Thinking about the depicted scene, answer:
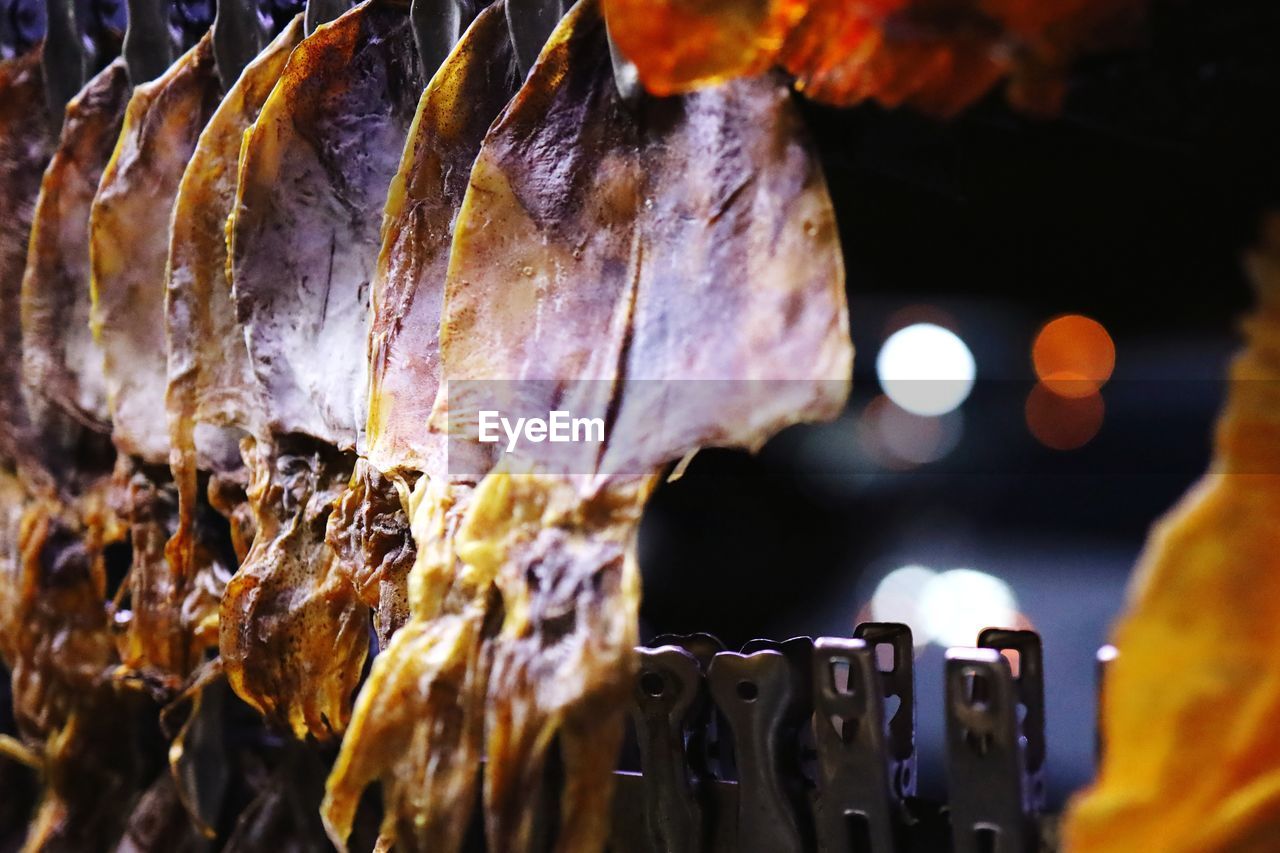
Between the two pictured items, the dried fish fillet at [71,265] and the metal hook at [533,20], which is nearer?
the metal hook at [533,20]

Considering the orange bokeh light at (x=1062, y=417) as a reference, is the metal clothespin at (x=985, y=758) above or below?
below

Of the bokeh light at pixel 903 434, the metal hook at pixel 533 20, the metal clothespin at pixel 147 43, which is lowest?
the bokeh light at pixel 903 434

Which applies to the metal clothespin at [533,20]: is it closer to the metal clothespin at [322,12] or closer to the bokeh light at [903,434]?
the metal clothespin at [322,12]

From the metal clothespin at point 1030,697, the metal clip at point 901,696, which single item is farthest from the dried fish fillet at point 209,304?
the metal clothespin at point 1030,697

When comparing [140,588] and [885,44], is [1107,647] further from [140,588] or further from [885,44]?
[140,588]

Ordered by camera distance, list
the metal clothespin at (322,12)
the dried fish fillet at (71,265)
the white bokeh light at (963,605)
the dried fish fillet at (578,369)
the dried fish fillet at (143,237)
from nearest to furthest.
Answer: the dried fish fillet at (578,369)
the white bokeh light at (963,605)
the metal clothespin at (322,12)
the dried fish fillet at (143,237)
the dried fish fillet at (71,265)

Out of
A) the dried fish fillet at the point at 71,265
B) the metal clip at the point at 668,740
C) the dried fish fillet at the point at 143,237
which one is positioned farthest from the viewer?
the dried fish fillet at the point at 71,265

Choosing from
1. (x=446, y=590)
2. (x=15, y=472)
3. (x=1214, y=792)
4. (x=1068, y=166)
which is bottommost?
(x=1214, y=792)

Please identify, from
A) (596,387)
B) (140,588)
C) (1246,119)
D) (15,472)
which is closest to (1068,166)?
(1246,119)
